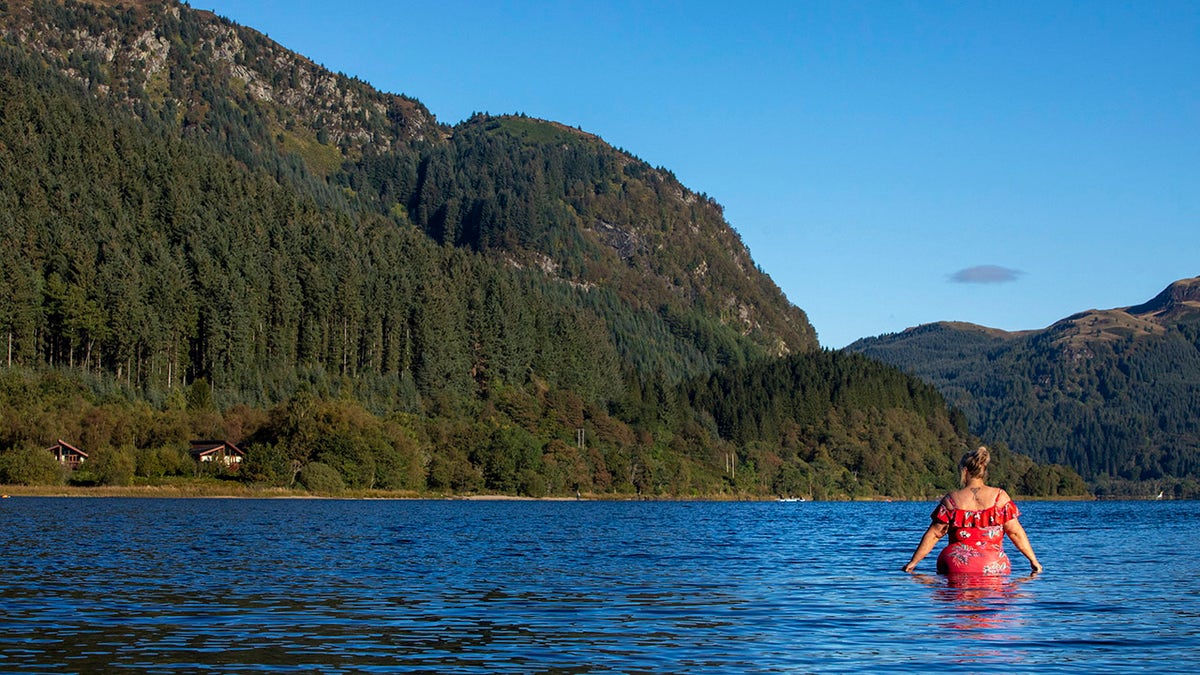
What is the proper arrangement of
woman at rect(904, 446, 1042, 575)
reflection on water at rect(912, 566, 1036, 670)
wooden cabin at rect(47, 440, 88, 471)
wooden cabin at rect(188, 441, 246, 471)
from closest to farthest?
1. reflection on water at rect(912, 566, 1036, 670)
2. woman at rect(904, 446, 1042, 575)
3. wooden cabin at rect(47, 440, 88, 471)
4. wooden cabin at rect(188, 441, 246, 471)

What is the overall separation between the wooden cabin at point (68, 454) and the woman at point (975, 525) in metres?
152

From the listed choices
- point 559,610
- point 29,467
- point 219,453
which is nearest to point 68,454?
point 29,467

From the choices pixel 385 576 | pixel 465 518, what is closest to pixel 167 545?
pixel 385 576

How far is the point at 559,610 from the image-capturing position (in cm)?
3659

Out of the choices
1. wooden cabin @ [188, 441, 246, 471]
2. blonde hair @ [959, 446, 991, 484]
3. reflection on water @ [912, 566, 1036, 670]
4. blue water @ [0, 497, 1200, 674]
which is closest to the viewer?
blue water @ [0, 497, 1200, 674]

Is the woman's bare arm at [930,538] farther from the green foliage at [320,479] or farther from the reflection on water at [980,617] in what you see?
the green foliage at [320,479]

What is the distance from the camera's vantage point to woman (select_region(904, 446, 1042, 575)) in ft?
108

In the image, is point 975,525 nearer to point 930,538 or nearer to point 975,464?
point 930,538

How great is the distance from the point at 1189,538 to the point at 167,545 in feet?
234

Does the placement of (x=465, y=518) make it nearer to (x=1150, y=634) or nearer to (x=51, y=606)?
(x=51, y=606)

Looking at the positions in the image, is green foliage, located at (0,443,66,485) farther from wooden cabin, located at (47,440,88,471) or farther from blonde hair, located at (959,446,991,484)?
blonde hair, located at (959,446,991,484)

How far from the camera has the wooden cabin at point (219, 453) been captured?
595ft

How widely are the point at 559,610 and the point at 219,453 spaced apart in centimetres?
15503

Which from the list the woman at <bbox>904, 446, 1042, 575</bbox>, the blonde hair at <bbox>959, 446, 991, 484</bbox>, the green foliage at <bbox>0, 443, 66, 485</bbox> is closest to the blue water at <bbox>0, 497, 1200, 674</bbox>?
the woman at <bbox>904, 446, 1042, 575</bbox>
